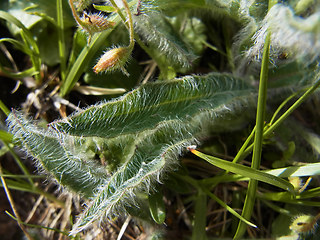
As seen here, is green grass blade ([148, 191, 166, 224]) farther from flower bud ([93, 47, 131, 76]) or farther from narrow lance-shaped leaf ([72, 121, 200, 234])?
flower bud ([93, 47, 131, 76])

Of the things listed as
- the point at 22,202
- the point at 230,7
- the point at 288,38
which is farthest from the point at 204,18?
the point at 22,202

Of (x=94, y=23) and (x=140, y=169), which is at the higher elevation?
(x=94, y=23)

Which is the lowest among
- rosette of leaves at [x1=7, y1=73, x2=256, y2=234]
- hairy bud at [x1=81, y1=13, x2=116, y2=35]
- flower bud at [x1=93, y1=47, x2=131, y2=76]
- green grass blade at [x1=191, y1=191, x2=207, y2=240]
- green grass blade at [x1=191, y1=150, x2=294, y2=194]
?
green grass blade at [x1=191, y1=191, x2=207, y2=240]

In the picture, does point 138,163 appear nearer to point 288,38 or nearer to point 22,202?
point 288,38

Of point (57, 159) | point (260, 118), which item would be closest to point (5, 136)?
point (57, 159)

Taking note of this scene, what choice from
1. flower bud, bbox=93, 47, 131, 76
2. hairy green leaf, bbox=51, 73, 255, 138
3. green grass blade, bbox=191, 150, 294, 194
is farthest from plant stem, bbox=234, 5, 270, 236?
flower bud, bbox=93, 47, 131, 76

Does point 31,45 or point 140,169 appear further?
point 31,45

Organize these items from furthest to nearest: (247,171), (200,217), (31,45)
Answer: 1. (31,45)
2. (200,217)
3. (247,171)

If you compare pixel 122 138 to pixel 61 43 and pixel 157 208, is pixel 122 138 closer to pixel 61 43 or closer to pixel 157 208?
pixel 157 208

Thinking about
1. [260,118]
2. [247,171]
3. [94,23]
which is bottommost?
[247,171]
